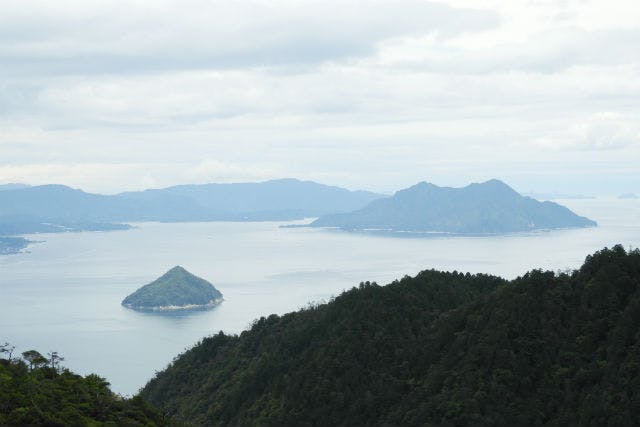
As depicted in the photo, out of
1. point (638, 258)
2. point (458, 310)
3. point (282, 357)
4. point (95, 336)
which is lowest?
point (95, 336)

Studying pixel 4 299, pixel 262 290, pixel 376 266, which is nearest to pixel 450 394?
pixel 262 290

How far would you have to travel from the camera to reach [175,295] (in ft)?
493

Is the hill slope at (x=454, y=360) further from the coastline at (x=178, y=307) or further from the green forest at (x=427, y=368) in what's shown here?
the coastline at (x=178, y=307)

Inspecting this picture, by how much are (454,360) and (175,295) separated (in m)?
116

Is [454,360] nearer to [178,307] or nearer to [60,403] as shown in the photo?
[60,403]

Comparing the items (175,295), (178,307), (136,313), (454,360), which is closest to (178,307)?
(178,307)

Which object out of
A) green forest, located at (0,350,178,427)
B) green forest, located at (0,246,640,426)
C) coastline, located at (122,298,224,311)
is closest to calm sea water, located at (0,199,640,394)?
coastline, located at (122,298,224,311)

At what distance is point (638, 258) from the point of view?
39.9m

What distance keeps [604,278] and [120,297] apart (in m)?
129

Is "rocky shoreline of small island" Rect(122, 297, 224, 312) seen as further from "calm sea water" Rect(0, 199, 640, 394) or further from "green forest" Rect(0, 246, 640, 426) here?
"green forest" Rect(0, 246, 640, 426)

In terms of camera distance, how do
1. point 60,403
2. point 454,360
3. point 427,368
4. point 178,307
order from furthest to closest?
point 178,307 → point 427,368 → point 454,360 → point 60,403

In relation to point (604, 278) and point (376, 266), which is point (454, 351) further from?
point (376, 266)

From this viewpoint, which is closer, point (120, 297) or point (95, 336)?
point (95, 336)

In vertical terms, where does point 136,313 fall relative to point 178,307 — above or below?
below
